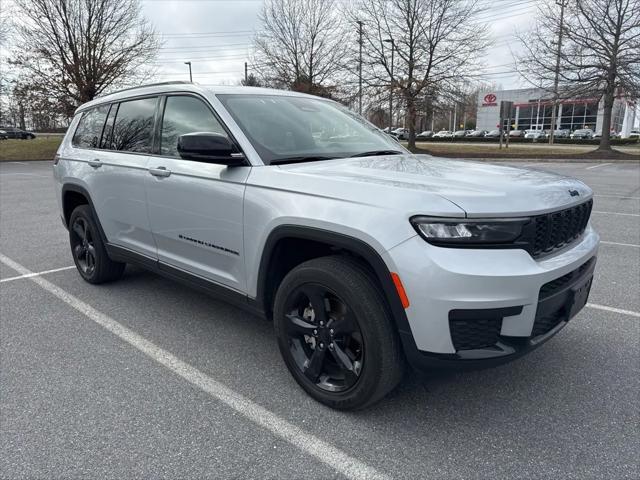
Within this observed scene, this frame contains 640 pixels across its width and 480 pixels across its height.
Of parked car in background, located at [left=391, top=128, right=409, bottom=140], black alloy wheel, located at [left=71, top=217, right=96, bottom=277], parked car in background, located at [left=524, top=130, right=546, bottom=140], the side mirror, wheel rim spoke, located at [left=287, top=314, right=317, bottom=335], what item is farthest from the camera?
parked car in background, located at [left=524, top=130, right=546, bottom=140]

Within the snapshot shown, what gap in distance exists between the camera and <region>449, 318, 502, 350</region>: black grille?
221 cm

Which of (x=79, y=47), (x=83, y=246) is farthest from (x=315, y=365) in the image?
(x=79, y=47)

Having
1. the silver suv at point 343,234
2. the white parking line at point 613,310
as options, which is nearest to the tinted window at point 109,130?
the silver suv at point 343,234

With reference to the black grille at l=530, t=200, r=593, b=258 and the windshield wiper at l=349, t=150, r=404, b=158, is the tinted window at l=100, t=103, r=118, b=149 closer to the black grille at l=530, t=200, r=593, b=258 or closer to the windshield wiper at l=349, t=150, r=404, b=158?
the windshield wiper at l=349, t=150, r=404, b=158

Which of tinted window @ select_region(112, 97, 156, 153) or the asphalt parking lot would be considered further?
tinted window @ select_region(112, 97, 156, 153)

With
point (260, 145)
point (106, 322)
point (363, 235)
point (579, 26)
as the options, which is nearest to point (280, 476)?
point (363, 235)

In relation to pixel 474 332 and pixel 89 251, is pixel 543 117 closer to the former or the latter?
pixel 89 251

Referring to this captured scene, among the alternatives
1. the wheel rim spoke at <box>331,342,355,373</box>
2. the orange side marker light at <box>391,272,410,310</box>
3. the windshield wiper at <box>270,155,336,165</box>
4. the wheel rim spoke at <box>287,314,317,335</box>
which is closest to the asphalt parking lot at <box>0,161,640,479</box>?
the wheel rim spoke at <box>331,342,355,373</box>

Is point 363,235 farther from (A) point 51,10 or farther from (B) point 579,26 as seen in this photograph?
(A) point 51,10

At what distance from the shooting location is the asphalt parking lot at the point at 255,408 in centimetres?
231

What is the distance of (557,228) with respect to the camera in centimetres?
252

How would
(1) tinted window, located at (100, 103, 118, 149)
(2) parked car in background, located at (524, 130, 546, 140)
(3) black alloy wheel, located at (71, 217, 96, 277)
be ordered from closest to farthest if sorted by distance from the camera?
1. (1) tinted window, located at (100, 103, 118, 149)
2. (3) black alloy wheel, located at (71, 217, 96, 277)
3. (2) parked car in background, located at (524, 130, 546, 140)

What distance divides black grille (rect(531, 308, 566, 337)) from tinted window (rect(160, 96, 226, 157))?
218cm

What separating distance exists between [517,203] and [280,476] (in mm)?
1645
